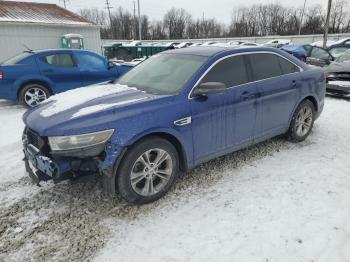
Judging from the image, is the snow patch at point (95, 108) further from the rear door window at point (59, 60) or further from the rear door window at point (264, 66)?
the rear door window at point (59, 60)

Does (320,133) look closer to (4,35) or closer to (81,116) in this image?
(81,116)

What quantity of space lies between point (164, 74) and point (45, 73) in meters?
4.96

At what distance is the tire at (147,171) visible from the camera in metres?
3.32

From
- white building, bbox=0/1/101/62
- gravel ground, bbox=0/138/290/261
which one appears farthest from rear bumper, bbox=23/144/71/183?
white building, bbox=0/1/101/62

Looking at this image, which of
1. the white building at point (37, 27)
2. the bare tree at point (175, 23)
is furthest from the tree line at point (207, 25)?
the white building at point (37, 27)

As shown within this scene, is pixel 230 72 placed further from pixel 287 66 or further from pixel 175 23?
pixel 175 23

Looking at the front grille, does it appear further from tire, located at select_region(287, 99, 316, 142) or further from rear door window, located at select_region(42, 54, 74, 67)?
rear door window, located at select_region(42, 54, 74, 67)

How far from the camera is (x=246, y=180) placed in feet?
13.7

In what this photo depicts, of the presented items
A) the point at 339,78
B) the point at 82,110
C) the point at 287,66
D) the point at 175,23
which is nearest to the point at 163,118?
the point at 82,110

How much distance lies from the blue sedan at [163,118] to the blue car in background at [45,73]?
4104 millimetres

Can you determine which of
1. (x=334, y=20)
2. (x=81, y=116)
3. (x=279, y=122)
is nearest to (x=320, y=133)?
(x=279, y=122)

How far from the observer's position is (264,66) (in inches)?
185

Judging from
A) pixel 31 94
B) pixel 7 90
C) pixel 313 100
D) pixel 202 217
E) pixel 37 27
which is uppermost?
pixel 37 27

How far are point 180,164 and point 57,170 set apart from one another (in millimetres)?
1387
